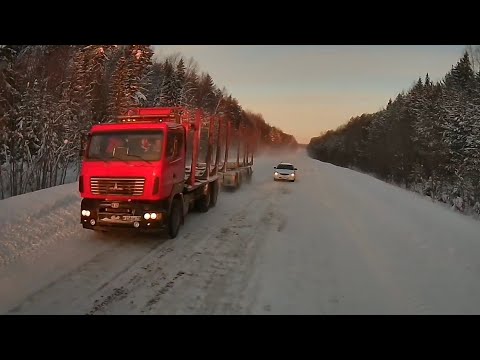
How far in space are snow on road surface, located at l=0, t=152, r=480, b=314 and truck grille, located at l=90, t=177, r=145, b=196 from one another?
1133mm

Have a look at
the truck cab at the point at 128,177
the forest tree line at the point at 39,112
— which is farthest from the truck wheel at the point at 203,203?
the forest tree line at the point at 39,112

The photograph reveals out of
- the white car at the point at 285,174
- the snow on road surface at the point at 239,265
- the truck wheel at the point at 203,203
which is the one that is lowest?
A: the snow on road surface at the point at 239,265

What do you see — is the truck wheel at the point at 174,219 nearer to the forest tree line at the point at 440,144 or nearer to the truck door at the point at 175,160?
the truck door at the point at 175,160

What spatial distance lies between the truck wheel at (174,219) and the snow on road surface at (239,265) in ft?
0.90

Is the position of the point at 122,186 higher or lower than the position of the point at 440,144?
lower

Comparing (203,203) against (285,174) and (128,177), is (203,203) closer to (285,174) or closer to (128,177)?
(128,177)

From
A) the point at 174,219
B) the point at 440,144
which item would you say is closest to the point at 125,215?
the point at 174,219

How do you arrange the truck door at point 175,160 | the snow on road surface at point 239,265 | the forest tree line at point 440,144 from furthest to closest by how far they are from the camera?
the forest tree line at point 440,144, the truck door at point 175,160, the snow on road surface at point 239,265

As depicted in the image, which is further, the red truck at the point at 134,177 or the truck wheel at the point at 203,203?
the truck wheel at the point at 203,203

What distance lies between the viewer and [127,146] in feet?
28.0

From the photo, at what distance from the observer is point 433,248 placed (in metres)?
8.05

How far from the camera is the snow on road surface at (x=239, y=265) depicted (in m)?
5.02

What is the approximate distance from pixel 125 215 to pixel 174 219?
125 cm

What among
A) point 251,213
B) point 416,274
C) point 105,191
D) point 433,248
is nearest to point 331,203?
point 251,213
